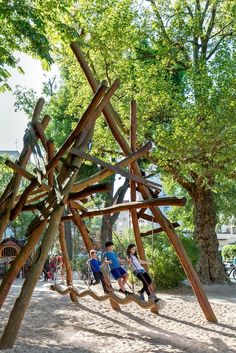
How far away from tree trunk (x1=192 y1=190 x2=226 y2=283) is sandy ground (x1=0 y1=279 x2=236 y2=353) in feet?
21.2

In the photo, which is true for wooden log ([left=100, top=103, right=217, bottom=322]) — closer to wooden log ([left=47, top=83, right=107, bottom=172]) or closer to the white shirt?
the white shirt

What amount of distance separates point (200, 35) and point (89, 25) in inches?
168

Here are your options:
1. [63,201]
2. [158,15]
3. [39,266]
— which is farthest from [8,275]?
[158,15]

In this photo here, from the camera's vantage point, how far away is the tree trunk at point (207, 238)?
18.8 meters

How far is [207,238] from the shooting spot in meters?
19.0

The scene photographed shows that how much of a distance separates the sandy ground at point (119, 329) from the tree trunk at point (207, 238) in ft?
21.2

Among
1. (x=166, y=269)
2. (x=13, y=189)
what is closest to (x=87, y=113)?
(x=13, y=189)

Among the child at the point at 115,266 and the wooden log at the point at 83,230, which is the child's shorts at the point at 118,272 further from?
the wooden log at the point at 83,230

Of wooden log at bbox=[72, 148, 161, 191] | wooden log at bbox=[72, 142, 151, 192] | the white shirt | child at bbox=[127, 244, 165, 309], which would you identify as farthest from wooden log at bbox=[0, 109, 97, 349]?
the white shirt

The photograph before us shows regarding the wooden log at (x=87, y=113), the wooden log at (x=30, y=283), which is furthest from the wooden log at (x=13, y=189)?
the wooden log at (x=30, y=283)

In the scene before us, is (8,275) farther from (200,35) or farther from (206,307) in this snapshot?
(200,35)

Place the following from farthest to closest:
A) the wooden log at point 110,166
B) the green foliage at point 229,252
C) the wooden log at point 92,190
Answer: the green foliage at point 229,252 → the wooden log at point 110,166 → the wooden log at point 92,190

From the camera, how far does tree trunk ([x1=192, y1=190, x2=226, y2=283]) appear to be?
18781 mm

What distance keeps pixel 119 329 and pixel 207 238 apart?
10881mm
